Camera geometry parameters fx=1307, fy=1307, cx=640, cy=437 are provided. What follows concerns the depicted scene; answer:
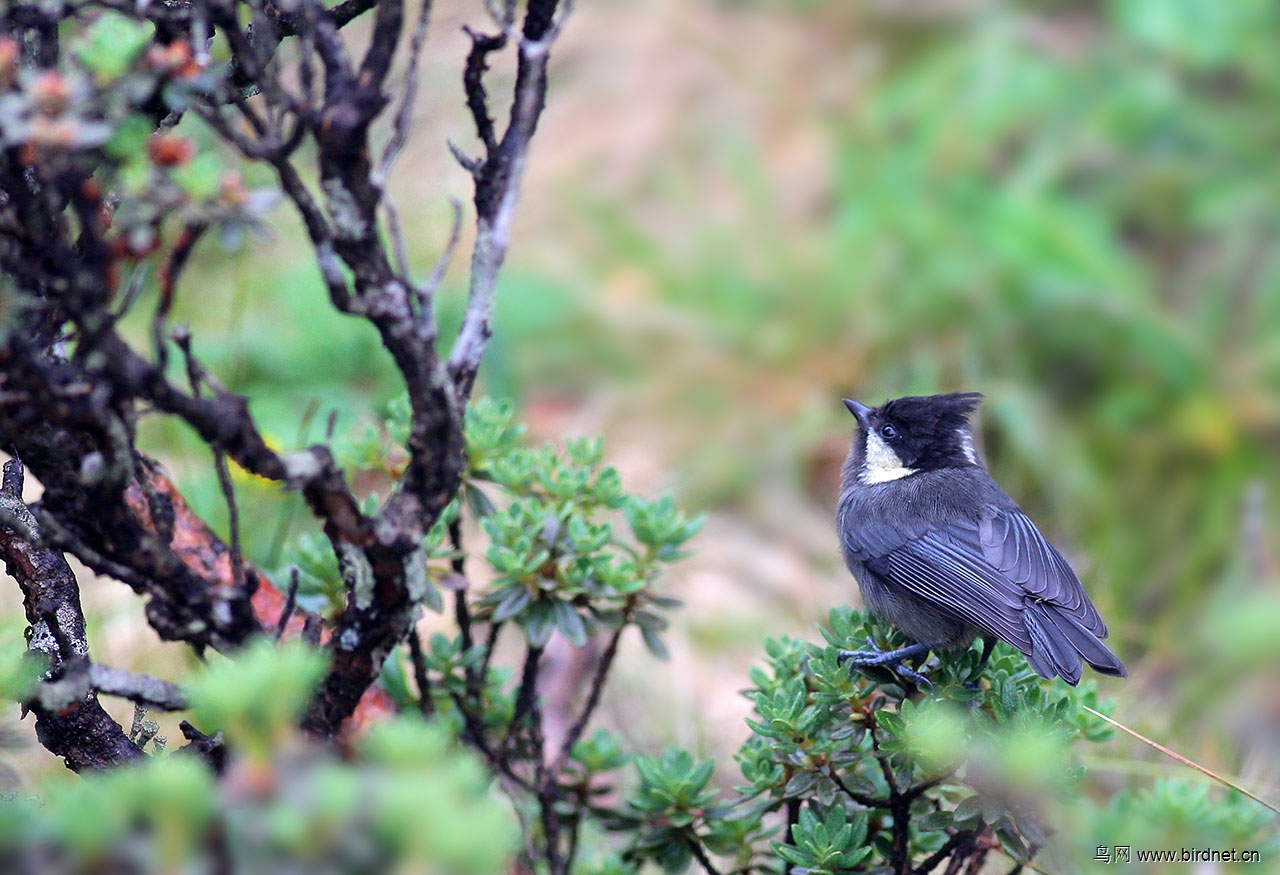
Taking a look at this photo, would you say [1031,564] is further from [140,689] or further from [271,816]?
[271,816]

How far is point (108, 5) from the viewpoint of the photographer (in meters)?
1.39

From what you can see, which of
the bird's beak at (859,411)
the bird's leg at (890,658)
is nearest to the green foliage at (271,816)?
the bird's leg at (890,658)

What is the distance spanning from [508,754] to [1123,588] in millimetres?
2757

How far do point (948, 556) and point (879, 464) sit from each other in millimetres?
513

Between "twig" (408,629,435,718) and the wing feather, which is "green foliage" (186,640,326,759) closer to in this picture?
"twig" (408,629,435,718)

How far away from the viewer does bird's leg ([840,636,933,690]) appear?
1950mm

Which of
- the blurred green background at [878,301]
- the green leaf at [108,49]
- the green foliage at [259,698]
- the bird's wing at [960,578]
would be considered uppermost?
the blurred green background at [878,301]

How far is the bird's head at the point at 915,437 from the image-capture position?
9.46 feet

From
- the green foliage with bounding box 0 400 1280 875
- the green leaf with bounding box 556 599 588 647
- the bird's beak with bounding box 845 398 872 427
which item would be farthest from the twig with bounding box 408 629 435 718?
the bird's beak with bounding box 845 398 872 427

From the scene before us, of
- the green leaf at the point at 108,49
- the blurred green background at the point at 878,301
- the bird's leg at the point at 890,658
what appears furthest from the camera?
the blurred green background at the point at 878,301

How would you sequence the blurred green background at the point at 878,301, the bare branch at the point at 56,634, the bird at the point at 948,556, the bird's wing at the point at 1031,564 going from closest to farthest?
the bare branch at the point at 56,634
the bird at the point at 948,556
the bird's wing at the point at 1031,564
the blurred green background at the point at 878,301

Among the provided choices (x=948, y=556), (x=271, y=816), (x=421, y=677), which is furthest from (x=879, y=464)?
(x=271, y=816)

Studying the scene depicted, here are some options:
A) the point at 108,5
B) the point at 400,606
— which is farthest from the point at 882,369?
the point at 108,5

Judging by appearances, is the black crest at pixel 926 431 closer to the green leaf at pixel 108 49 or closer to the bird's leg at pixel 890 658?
the bird's leg at pixel 890 658
